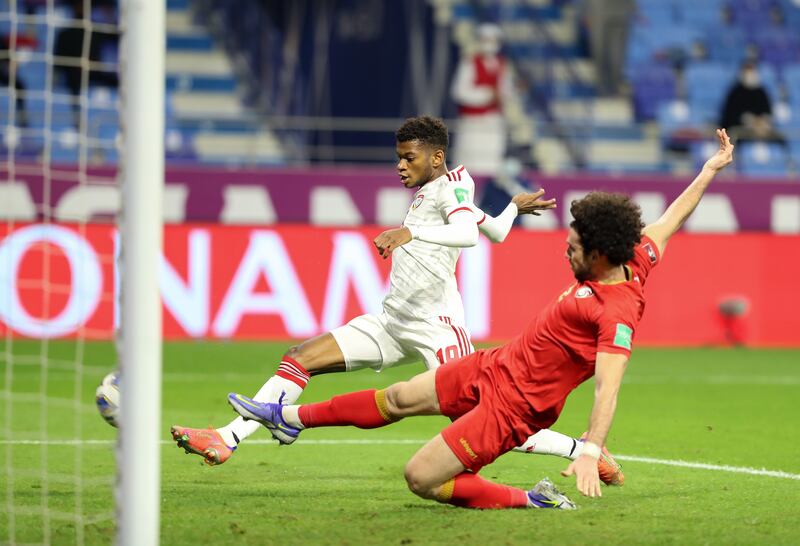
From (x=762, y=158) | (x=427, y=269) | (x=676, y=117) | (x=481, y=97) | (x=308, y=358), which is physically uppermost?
(x=481, y=97)

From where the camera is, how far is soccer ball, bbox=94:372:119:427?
21.4ft

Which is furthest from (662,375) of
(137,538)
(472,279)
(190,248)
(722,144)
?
(137,538)

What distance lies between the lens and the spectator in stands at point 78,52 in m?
17.4

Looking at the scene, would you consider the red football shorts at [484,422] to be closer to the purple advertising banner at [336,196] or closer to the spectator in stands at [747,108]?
the purple advertising banner at [336,196]

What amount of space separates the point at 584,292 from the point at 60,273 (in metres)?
10.3

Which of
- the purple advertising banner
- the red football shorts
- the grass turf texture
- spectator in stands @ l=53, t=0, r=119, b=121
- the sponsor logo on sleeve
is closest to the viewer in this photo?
the sponsor logo on sleeve

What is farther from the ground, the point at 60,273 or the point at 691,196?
the point at 691,196

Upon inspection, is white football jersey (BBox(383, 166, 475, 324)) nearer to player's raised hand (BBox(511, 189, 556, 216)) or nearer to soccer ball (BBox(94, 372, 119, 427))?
player's raised hand (BBox(511, 189, 556, 216))

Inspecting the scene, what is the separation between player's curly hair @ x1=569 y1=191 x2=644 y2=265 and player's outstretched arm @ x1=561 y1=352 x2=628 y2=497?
17.4 inches

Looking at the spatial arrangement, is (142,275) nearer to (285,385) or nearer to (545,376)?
(545,376)

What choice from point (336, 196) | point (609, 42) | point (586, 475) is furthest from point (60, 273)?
point (586, 475)

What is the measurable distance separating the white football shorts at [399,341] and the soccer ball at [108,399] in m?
1.23

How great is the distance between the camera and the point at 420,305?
286 inches

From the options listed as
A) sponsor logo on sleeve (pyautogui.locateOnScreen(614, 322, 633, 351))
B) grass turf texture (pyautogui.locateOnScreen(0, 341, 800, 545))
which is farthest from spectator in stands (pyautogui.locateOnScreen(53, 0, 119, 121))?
sponsor logo on sleeve (pyautogui.locateOnScreen(614, 322, 633, 351))
